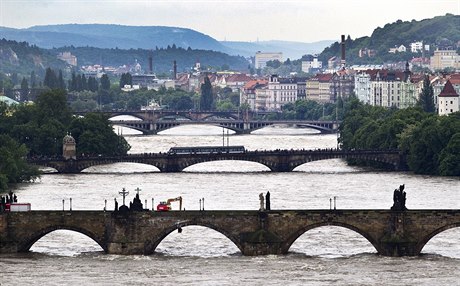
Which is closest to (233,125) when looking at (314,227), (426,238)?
(314,227)

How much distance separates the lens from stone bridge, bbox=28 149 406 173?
114 metres

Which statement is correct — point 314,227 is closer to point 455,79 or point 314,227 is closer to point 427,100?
point 427,100

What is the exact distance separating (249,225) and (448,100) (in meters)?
95.2

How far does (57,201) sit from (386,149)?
3540cm

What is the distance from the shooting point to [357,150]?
117438 millimetres

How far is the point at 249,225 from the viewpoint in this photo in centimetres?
6794

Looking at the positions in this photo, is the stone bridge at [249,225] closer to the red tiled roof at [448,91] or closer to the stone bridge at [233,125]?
the red tiled roof at [448,91]

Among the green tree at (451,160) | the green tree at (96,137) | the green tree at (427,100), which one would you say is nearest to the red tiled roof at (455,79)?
the green tree at (427,100)

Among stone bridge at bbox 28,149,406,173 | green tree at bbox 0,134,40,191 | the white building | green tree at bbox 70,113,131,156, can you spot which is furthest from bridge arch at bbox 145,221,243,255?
the white building

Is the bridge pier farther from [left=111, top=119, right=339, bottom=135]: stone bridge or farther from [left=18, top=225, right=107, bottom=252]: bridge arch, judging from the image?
[left=111, top=119, right=339, bottom=135]: stone bridge

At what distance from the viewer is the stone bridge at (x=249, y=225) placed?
222ft

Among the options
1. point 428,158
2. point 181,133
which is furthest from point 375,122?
point 181,133

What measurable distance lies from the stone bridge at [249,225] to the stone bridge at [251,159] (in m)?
44.1

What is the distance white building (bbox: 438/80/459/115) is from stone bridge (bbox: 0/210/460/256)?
93.0 m
